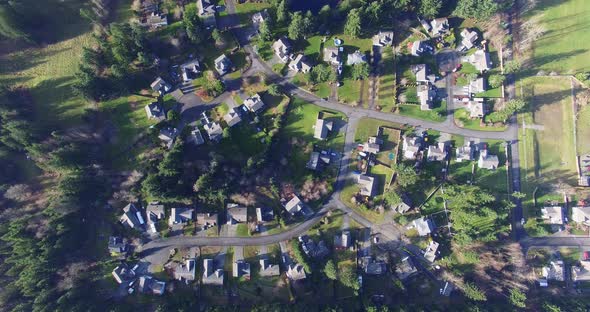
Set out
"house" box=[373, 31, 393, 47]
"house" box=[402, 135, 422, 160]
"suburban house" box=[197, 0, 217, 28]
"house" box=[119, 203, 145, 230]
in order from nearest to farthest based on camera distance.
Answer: "house" box=[119, 203, 145, 230] < "house" box=[402, 135, 422, 160] < "house" box=[373, 31, 393, 47] < "suburban house" box=[197, 0, 217, 28]

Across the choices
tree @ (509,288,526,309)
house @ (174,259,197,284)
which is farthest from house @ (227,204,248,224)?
tree @ (509,288,526,309)

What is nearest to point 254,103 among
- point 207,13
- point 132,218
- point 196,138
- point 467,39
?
point 196,138

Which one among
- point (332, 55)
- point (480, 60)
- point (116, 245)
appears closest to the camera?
point (116, 245)

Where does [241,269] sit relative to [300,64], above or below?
below

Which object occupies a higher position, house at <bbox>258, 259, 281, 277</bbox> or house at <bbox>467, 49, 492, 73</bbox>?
house at <bbox>467, 49, 492, 73</bbox>

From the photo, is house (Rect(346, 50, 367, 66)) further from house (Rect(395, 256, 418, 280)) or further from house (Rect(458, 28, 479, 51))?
house (Rect(395, 256, 418, 280))

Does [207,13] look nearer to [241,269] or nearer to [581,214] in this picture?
[241,269]

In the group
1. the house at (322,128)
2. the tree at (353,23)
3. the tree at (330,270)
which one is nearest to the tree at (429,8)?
the tree at (353,23)
